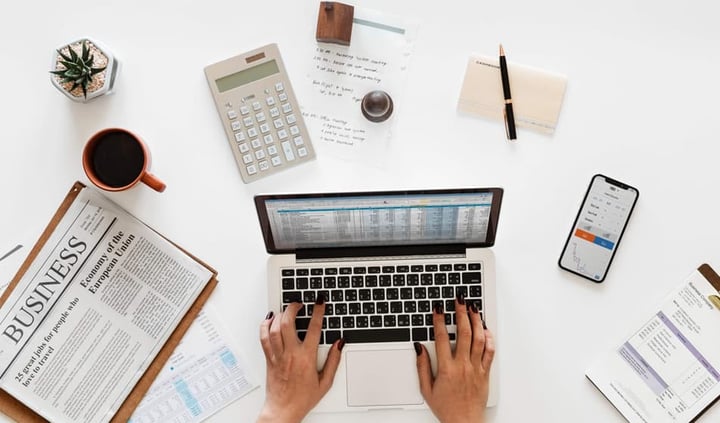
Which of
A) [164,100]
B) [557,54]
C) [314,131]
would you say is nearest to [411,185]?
[314,131]

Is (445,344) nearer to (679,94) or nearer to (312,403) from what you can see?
(312,403)

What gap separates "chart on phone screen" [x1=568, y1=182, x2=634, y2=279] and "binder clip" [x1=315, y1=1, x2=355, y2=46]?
463 mm

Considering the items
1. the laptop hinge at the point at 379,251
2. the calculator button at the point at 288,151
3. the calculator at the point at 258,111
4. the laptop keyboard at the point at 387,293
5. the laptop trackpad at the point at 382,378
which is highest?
the calculator at the point at 258,111

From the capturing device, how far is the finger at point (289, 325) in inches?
39.9

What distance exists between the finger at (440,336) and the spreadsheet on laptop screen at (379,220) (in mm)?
107

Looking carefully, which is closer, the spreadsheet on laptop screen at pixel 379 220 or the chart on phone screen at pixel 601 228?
the spreadsheet on laptop screen at pixel 379 220

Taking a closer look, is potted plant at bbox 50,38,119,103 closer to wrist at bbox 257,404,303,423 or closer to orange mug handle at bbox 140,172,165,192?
orange mug handle at bbox 140,172,165,192

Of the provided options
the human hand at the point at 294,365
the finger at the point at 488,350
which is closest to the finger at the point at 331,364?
the human hand at the point at 294,365

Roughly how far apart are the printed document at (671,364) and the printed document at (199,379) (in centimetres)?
56

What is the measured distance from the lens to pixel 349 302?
40.2 inches

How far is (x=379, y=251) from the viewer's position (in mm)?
1020

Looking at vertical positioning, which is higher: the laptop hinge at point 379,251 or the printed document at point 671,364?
the laptop hinge at point 379,251

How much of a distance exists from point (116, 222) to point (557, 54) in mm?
747

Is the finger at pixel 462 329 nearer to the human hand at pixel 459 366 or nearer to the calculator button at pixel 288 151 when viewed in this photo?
the human hand at pixel 459 366
